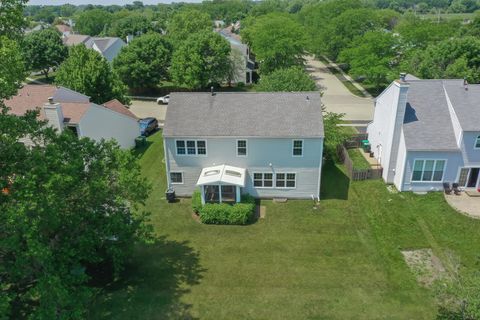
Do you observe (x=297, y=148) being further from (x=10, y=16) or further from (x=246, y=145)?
(x=10, y=16)

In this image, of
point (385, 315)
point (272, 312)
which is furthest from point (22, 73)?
point (385, 315)

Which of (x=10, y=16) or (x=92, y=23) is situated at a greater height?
(x=10, y=16)

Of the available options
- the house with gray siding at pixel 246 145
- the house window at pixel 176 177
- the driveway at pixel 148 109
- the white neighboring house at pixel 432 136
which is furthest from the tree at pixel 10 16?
the driveway at pixel 148 109

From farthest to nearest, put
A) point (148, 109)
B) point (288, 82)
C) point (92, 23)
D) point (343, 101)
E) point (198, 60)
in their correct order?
1. point (92, 23)
2. point (343, 101)
3. point (198, 60)
4. point (148, 109)
5. point (288, 82)

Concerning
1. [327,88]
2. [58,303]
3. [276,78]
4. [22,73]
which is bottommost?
[327,88]

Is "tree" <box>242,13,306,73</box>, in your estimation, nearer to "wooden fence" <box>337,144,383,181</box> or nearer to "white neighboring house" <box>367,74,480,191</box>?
"white neighboring house" <box>367,74,480,191</box>

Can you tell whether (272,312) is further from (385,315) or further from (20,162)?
(20,162)

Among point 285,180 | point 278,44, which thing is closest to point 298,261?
point 285,180
